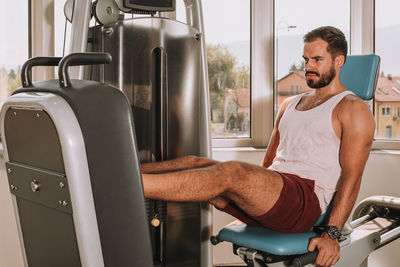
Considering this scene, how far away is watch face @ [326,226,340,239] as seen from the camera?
1710 mm

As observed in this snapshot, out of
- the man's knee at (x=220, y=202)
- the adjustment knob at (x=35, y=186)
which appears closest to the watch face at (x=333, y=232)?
the man's knee at (x=220, y=202)

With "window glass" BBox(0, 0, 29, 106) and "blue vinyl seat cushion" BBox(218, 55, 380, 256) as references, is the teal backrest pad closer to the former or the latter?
"blue vinyl seat cushion" BBox(218, 55, 380, 256)

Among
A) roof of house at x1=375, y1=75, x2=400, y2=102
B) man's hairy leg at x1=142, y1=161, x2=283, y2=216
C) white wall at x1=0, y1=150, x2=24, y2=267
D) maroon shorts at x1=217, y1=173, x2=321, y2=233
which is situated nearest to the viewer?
man's hairy leg at x1=142, y1=161, x2=283, y2=216

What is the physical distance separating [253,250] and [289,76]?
1534 millimetres

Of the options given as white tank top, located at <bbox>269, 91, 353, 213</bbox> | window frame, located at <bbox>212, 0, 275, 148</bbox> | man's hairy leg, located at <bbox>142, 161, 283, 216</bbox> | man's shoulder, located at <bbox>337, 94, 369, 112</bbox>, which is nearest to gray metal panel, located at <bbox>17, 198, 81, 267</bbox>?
man's hairy leg, located at <bbox>142, 161, 283, 216</bbox>

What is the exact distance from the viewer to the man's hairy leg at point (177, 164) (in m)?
1.83

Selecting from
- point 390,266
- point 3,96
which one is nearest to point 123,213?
point 3,96

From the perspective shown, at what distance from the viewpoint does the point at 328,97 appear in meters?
2.04

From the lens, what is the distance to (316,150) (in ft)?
6.34

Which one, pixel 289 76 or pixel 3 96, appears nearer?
pixel 3 96

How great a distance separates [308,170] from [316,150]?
0.29ft

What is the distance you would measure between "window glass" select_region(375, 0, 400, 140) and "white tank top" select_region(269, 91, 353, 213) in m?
0.96

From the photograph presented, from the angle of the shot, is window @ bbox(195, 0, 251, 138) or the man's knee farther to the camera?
window @ bbox(195, 0, 251, 138)

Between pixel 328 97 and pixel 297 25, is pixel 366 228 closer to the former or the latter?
pixel 328 97
